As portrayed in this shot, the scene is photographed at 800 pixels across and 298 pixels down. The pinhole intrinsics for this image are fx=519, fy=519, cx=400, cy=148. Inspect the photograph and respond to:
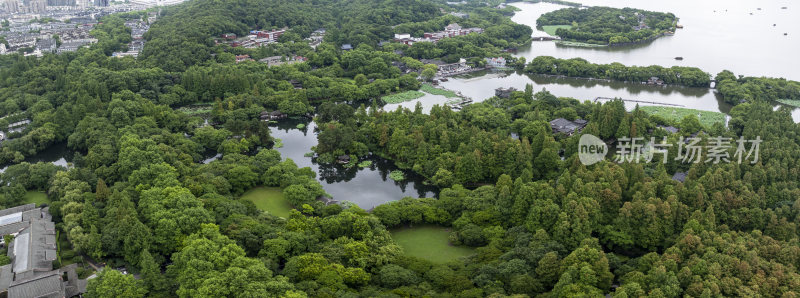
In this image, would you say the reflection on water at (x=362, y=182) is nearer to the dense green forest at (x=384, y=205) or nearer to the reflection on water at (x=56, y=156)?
the dense green forest at (x=384, y=205)

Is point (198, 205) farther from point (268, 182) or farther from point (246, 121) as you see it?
point (246, 121)

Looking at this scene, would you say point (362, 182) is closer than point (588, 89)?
Yes

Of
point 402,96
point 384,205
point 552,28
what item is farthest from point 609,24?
point 384,205

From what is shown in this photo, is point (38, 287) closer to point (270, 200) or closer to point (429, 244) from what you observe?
point (270, 200)

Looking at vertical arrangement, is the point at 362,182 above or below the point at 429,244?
above

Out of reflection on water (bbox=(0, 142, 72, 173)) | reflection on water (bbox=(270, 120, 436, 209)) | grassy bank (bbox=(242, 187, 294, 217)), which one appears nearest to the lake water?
reflection on water (bbox=(270, 120, 436, 209))

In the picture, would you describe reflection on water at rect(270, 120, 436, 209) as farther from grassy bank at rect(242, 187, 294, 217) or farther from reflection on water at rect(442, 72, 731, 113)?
reflection on water at rect(442, 72, 731, 113)

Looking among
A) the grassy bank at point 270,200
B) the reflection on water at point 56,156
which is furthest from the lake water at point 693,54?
the reflection on water at point 56,156
